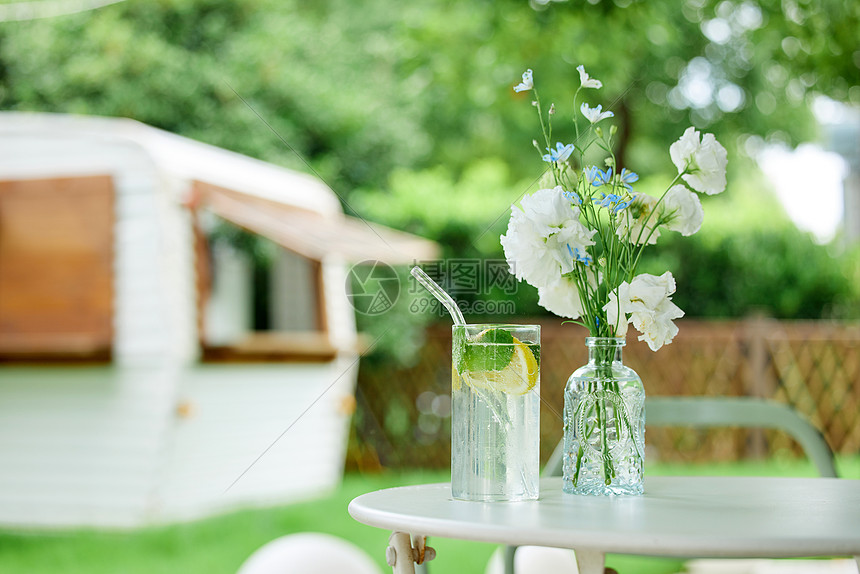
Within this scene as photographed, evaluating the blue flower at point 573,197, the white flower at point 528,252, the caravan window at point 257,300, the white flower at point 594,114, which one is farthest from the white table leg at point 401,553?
the caravan window at point 257,300

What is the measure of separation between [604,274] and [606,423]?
0.17 m

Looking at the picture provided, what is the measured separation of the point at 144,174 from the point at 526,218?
3370 millimetres

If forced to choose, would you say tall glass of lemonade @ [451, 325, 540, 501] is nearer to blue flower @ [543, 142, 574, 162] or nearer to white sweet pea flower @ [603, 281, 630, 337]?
white sweet pea flower @ [603, 281, 630, 337]

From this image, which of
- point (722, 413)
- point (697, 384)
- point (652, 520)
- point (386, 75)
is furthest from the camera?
point (386, 75)

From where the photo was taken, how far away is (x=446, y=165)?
31.5 ft

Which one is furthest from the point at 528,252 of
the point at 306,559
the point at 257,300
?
the point at 257,300

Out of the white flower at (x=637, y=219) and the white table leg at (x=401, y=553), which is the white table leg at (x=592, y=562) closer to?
the white table leg at (x=401, y=553)

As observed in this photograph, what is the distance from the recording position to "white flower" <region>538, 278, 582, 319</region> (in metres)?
1.10

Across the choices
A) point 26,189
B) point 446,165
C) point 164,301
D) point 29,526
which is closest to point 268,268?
point 164,301

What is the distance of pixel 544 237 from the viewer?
3.38 feet

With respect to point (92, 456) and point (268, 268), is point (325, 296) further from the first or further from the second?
point (92, 456)

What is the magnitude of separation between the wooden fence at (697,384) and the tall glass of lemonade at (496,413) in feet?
15.1

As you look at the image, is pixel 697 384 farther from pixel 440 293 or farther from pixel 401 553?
pixel 401 553

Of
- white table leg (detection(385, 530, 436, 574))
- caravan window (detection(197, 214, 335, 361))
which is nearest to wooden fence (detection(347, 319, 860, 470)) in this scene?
caravan window (detection(197, 214, 335, 361))
